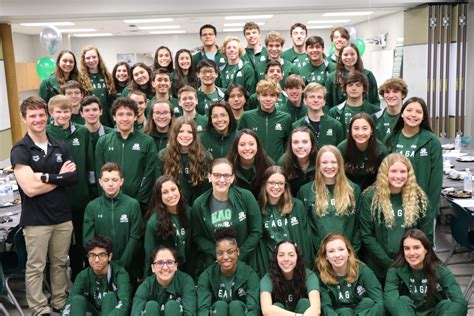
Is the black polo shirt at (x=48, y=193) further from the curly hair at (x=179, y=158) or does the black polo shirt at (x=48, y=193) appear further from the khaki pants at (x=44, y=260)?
the curly hair at (x=179, y=158)

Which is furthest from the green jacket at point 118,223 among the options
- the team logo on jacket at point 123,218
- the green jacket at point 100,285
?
the green jacket at point 100,285

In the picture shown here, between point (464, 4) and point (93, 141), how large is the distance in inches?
322

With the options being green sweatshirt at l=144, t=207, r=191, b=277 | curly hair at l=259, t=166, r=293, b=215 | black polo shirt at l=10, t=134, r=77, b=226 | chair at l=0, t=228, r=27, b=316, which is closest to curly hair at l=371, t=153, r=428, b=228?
curly hair at l=259, t=166, r=293, b=215

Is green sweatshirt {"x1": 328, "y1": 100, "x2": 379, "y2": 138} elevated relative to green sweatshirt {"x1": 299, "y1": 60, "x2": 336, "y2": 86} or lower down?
lower down

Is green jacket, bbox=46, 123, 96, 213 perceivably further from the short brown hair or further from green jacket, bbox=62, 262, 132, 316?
green jacket, bbox=62, 262, 132, 316

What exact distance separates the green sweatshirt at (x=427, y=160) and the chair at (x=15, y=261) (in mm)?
3315

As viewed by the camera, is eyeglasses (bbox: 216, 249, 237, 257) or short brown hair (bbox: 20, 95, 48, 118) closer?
eyeglasses (bbox: 216, 249, 237, 257)

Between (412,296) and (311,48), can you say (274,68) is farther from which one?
(412,296)

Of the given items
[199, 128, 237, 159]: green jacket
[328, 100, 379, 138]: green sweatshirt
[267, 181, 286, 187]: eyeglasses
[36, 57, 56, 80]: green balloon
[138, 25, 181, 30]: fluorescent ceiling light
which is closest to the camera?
[267, 181, 286, 187]: eyeglasses

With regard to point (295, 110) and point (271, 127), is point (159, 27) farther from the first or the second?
point (271, 127)

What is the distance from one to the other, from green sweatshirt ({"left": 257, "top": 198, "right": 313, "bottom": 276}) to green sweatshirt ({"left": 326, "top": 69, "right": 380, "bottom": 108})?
6.64 ft

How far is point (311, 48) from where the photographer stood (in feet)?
19.7

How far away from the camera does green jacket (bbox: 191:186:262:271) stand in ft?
13.3

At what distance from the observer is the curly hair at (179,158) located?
4324mm
